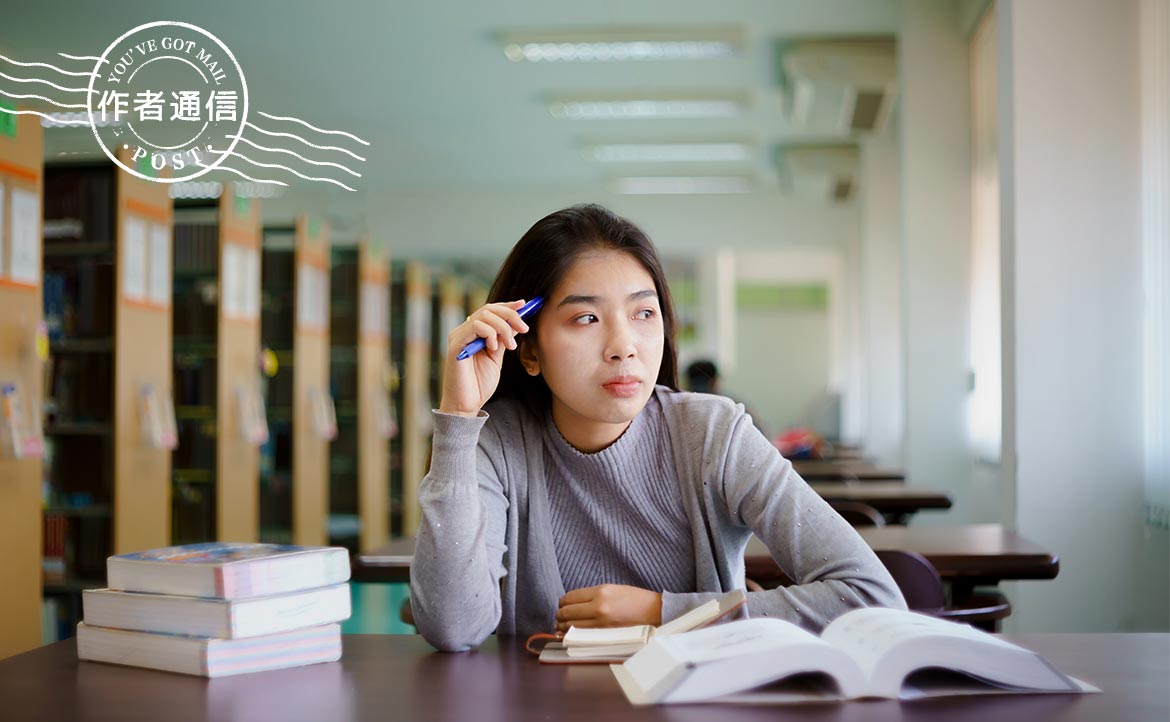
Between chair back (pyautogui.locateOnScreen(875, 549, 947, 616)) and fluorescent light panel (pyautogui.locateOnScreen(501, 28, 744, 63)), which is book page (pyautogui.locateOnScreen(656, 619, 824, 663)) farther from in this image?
fluorescent light panel (pyautogui.locateOnScreen(501, 28, 744, 63))

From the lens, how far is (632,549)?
5.34 feet

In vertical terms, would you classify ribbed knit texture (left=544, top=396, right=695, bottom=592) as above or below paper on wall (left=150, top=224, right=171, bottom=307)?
below

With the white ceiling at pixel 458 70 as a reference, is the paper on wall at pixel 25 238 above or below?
below

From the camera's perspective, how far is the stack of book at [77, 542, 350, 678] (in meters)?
1.26

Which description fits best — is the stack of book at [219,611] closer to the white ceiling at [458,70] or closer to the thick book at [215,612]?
the thick book at [215,612]

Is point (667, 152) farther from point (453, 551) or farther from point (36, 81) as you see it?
point (453, 551)

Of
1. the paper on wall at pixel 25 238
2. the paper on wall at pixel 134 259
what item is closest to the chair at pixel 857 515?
the paper on wall at pixel 25 238

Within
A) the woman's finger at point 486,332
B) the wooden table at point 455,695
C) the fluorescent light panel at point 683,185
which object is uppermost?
the fluorescent light panel at point 683,185

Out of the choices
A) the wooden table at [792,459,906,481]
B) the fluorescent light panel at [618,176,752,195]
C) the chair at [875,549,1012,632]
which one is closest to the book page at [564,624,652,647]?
the chair at [875,549,1012,632]

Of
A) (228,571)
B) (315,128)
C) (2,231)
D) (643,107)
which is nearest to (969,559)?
(315,128)

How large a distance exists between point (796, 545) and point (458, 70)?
586cm

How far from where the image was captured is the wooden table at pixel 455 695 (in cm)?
106

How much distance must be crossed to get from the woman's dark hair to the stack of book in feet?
→ 1.51

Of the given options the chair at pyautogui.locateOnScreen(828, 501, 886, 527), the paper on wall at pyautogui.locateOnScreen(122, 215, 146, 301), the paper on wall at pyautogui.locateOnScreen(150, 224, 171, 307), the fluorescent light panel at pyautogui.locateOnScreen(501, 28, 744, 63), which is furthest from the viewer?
the fluorescent light panel at pyautogui.locateOnScreen(501, 28, 744, 63)
